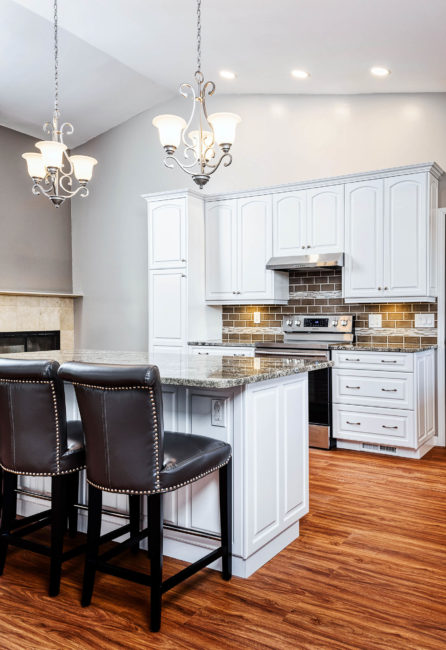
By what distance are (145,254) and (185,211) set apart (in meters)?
1.03

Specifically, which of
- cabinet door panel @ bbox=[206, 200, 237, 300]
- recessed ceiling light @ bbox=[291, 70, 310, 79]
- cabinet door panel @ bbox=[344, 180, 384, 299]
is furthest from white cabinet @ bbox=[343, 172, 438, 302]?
cabinet door panel @ bbox=[206, 200, 237, 300]

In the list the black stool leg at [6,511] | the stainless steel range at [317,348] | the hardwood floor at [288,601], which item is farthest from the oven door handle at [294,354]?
the black stool leg at [6,511]

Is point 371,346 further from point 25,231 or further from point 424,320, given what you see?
point 25,231

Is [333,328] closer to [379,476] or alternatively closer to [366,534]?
[379,476]

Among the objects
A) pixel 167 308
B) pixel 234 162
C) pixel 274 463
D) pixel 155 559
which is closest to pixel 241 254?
pixel 167 308

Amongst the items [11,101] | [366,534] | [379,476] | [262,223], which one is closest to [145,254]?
[262,223]

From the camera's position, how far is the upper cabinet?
4918 mm

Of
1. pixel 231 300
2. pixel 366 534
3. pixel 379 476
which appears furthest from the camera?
pixel 231 300

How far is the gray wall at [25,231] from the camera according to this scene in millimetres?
5938

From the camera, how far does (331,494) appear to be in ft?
11.6

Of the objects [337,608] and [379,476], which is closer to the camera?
[337,608]

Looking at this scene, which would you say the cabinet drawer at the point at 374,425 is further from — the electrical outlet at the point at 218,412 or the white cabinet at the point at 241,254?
the electrical outlet at the point at 218,412

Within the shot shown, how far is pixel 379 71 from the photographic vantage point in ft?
14.4

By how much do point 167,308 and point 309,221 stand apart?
1.67 m
